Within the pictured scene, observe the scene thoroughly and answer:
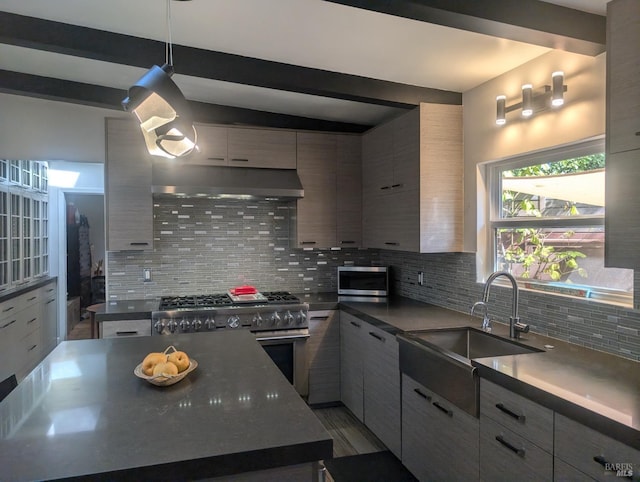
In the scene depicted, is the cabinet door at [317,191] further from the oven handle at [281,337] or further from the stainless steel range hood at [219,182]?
the oven handle at [281,337]

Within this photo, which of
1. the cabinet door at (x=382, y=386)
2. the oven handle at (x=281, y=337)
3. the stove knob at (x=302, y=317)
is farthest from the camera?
the stove knob at (x=302, y=317)

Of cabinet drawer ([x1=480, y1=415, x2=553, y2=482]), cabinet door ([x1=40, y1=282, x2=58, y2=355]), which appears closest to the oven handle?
cabinet drawer ([x1=480, y1=415, x2=553, y2=482])

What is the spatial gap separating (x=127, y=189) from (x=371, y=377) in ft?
7.89

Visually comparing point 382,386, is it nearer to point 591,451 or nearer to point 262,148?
point 591,451

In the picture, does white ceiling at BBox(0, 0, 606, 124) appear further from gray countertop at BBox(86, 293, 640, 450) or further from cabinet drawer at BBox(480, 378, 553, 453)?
cabinet drawer at BBox(480, 378, 553, 453)

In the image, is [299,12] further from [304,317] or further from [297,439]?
[304,317]

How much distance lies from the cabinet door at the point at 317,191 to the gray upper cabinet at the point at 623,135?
247 centimetres

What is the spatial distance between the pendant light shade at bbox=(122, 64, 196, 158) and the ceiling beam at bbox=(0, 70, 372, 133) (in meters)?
2.25

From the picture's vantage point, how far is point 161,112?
1.55 meters

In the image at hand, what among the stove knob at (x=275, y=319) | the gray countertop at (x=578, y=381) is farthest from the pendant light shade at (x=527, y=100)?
the stove knob at (x=275, y=319)

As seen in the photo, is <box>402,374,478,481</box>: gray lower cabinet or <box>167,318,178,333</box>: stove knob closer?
<box>402,374,478,481</box>: gray lower cabinet

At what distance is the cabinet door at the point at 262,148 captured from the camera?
3.70m

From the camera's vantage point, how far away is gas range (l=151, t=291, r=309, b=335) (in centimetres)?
322

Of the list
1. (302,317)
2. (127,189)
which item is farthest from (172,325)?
(127,189)
